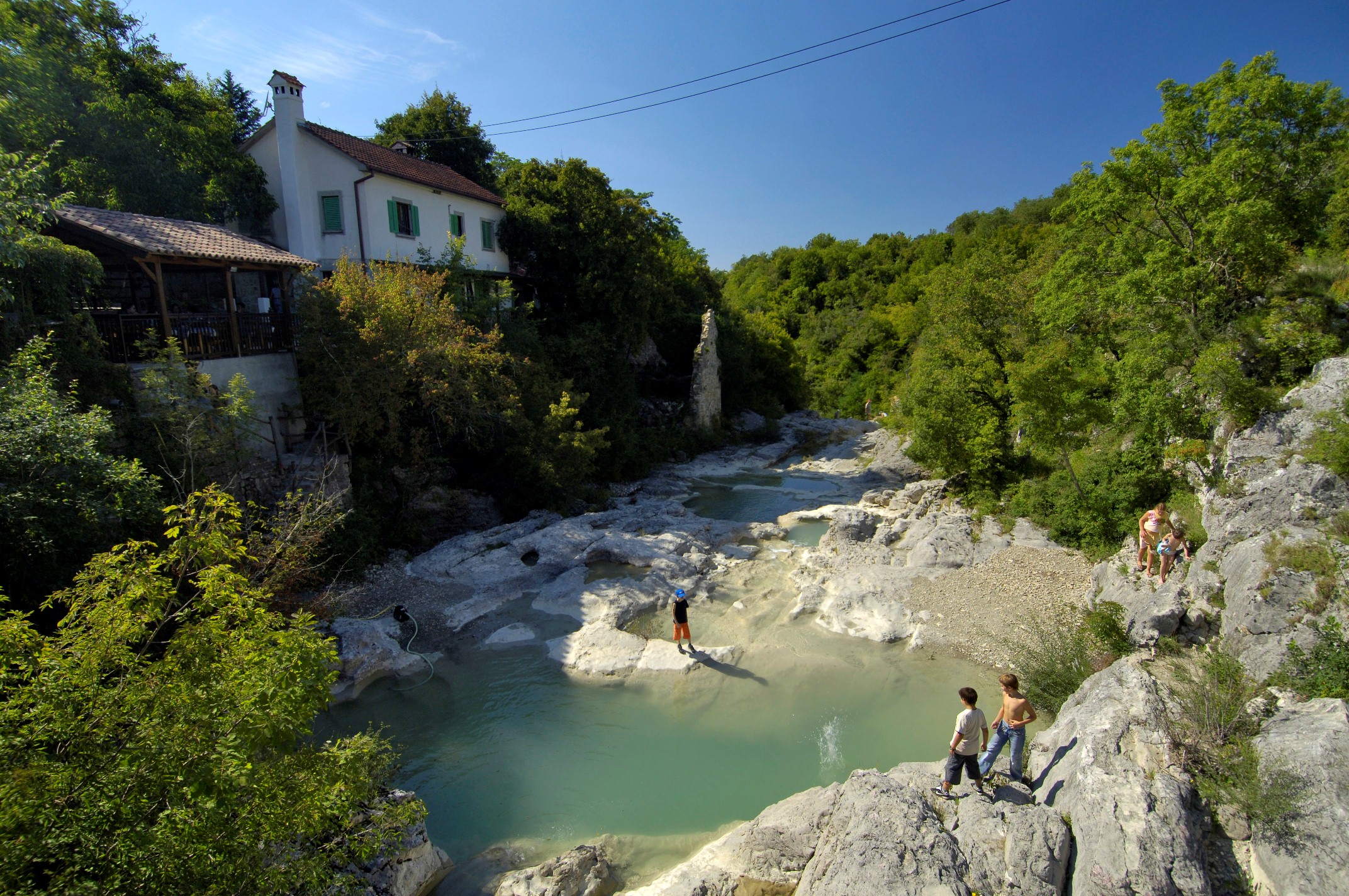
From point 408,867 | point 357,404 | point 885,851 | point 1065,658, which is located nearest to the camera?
point 885,851

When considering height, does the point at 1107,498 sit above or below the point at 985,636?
above

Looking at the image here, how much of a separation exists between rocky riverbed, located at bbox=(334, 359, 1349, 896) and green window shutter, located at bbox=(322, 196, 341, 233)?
12.2 m

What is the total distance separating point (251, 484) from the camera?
1476 centimetres

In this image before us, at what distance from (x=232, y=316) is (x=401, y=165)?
1014cm

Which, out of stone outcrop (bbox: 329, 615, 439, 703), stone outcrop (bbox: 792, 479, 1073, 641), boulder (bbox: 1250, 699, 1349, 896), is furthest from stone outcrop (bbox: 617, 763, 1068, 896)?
stone outcrop (bbox: 329, 615, 439, 703)

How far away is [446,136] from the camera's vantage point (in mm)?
30141

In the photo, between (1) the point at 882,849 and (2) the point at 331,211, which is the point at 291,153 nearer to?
(2) the point at 331,211

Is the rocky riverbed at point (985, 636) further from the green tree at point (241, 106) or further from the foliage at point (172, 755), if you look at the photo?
the green tree at point (241, 106)

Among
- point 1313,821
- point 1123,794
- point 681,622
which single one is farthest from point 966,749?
point 681,622

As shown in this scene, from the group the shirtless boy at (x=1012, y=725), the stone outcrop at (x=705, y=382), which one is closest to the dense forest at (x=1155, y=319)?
the shirtless boy at (x=1012, y=725)

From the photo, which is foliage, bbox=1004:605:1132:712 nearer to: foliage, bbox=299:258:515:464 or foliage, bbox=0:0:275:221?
foliage, bbox=299:258:515:464

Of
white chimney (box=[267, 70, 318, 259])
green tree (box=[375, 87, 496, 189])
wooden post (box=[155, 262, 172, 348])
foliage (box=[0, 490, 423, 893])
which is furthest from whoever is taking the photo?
green tree (box=[375, 87, 496, 189])

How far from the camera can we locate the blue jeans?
779cm

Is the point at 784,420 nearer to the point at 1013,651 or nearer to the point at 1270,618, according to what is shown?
the point at 1013,651
